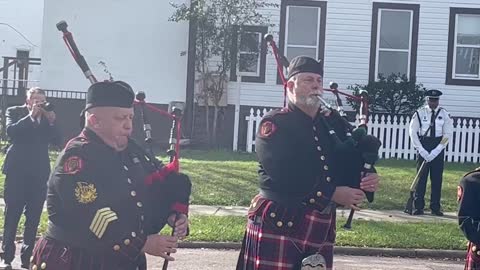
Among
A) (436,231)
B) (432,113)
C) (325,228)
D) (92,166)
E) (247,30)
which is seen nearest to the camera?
(92,166)

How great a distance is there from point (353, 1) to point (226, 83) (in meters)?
4.02

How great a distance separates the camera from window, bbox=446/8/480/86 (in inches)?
861

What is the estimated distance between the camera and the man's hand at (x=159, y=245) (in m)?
4.30

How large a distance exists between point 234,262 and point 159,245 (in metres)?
5.62

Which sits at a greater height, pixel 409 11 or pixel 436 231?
pixel 409 11

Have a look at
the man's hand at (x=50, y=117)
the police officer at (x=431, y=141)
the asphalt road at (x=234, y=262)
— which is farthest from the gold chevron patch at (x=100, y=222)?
the police officer at (x=431, y=141)

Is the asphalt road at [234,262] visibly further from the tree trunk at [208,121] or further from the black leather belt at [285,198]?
the tree trunk at [208,121]

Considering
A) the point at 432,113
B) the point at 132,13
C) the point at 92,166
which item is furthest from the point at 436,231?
the point at 132,13

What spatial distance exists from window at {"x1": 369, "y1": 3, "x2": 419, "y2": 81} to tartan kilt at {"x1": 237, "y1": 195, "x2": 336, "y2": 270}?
1699 centimetres

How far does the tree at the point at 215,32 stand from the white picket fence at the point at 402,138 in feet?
4.89

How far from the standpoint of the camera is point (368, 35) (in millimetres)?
21906

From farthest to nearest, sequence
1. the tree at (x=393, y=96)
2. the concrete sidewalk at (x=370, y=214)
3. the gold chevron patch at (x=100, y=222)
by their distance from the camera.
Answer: the tree at (x=393, y=96), the concrete sidewalk at (x=370, y=214), the gold chevron patch at (x=100, y=222)

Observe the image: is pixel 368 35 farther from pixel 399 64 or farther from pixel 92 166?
pixel 92 166

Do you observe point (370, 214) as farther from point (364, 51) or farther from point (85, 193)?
point (364, 51)
